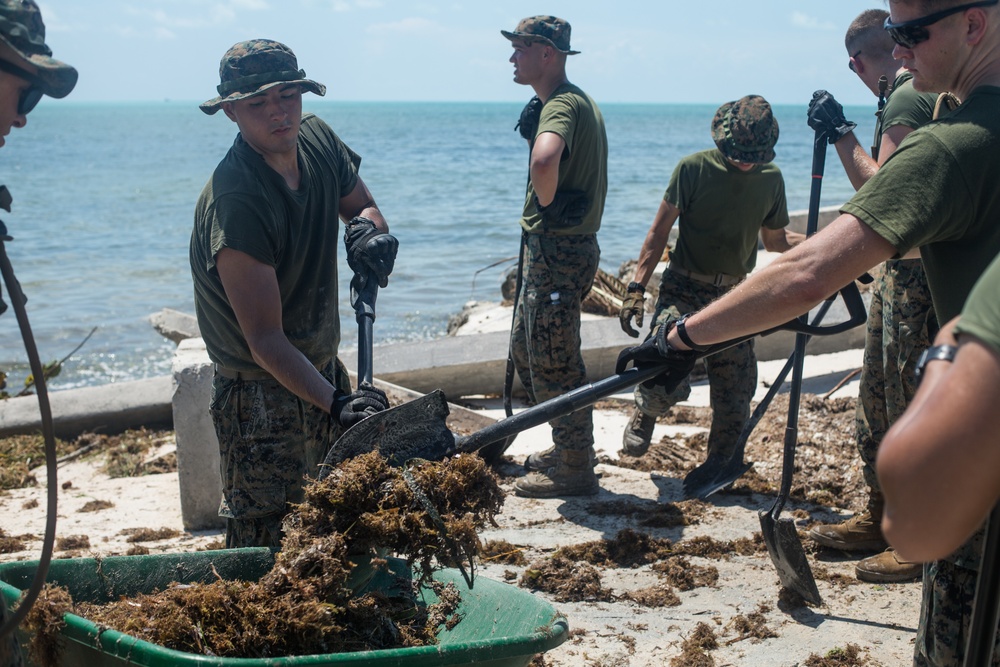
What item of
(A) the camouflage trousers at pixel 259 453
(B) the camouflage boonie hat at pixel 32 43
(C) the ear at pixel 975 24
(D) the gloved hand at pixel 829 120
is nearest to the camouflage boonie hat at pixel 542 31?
(D) the gloved hand at pixel 829 120

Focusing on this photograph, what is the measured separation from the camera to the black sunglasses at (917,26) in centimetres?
225

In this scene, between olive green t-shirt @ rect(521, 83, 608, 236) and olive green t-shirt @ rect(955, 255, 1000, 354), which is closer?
olive green t-shirt @ rect(955, 255, 1000, 354)

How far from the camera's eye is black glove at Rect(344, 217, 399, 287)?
351cm

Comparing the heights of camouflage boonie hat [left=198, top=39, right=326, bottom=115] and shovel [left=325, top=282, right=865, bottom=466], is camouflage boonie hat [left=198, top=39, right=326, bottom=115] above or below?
above

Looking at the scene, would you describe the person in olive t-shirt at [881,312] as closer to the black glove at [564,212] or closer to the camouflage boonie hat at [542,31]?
the black glove at [564,212]

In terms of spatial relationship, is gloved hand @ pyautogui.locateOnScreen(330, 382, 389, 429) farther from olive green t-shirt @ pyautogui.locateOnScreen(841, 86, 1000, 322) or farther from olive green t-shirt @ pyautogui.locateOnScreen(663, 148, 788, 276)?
olive green t-shirt @ pyautogui.locateOnScreen(663, 148, 788, 276)

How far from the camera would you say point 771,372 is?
23.6 ft

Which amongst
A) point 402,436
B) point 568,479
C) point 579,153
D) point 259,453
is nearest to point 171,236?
point 579,153

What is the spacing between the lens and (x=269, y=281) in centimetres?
310

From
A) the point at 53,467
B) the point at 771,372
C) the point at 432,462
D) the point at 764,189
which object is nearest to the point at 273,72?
the point at 432,462

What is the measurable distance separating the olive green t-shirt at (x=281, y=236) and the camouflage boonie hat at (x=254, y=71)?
18 centimetres

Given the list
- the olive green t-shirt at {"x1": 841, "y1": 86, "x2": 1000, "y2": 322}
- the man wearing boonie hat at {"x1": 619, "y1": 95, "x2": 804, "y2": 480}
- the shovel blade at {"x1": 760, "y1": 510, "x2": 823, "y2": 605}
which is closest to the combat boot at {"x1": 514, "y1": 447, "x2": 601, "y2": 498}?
the man wearing boonie hat at {"x1": 619, "y1": 95, "x2": 804, "y2": 480}

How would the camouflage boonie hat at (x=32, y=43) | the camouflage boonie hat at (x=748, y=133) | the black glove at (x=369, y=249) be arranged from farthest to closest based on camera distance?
the camouflage boonie hat at (x=748, y=133) → the black glove at (x=369, y=249) → the camouflage boonie hat at (x=32, y=43)

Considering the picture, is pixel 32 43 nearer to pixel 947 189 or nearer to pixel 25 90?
pixel 25 90
